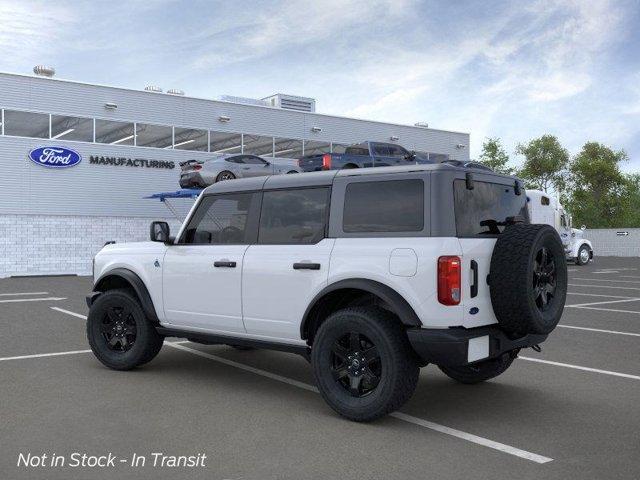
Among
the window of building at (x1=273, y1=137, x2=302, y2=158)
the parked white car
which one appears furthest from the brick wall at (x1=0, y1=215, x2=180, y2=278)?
the window of building at (x1=273, y1=137, x2=302, y2=158)

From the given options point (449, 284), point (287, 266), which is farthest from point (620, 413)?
point (287, 266)

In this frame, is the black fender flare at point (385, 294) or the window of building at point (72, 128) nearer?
the black fender flare at point (385, 294)

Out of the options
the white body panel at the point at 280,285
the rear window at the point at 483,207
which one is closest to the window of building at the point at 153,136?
the white body panel at the point at 280,285

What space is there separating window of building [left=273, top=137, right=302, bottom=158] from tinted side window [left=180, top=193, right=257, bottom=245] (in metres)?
26.2

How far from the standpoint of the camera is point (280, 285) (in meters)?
5.71

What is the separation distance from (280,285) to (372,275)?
3.10 ft

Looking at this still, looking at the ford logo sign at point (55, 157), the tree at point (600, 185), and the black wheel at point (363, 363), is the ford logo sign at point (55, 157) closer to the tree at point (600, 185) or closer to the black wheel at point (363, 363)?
the black wheel at point (363, 363)

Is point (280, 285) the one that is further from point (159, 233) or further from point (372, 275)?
point (159, 233)

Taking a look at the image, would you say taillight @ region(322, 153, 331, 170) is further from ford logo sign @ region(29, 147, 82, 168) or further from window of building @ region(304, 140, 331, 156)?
window of building @ region(304, 140, 331, 156)

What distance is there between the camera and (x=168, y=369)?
23.7ft

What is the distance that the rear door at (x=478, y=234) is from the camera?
196 inches

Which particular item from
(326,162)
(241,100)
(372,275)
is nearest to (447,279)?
(372,275)

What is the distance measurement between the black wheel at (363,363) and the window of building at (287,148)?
27711 mm

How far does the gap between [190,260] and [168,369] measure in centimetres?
146
